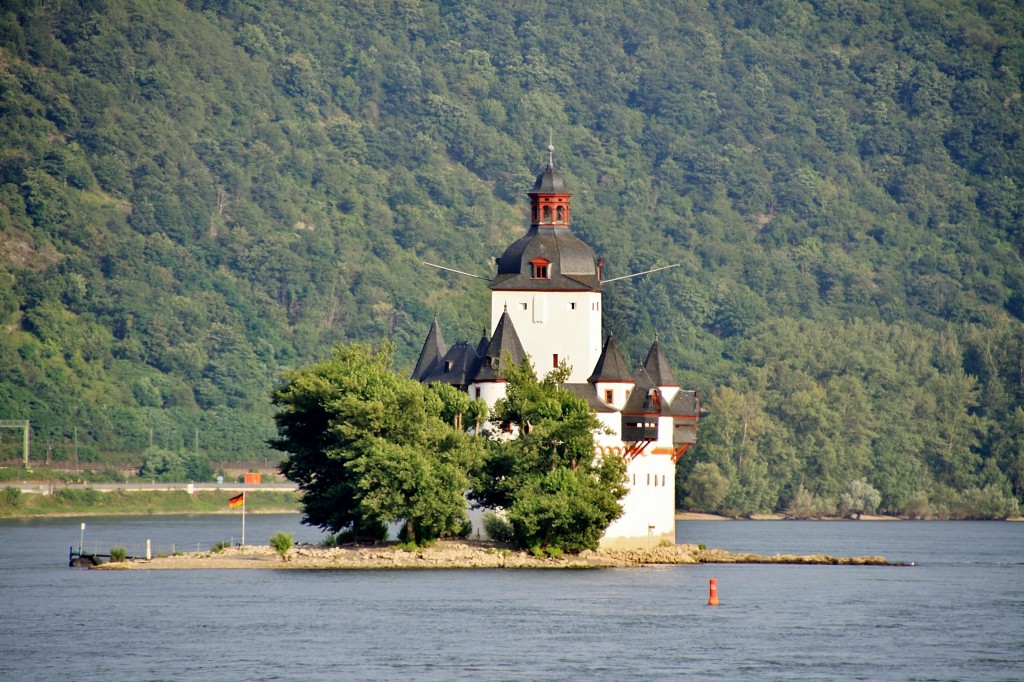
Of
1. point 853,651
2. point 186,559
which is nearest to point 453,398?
point 186,559

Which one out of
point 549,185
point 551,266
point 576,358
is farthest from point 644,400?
point 549,185

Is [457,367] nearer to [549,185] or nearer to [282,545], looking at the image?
[549,185]

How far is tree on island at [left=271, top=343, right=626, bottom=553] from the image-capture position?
287ft

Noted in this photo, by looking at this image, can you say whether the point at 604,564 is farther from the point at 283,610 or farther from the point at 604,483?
the point at 283,610

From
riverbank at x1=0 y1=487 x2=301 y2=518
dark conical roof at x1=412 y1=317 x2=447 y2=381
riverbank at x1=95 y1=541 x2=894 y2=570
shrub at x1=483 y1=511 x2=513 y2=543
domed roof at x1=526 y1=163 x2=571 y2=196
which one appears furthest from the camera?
riverbank at x1=0 y1=487 x2=301 y2=518

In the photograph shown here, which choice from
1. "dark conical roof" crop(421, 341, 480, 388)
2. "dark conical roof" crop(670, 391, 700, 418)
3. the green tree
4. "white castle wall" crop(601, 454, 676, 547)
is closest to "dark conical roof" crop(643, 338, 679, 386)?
"dark conical roof" crop(670, 391, 700, 418)

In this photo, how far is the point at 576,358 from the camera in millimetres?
96625

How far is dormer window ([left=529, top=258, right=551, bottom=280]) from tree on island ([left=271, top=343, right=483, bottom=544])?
25.4 feet

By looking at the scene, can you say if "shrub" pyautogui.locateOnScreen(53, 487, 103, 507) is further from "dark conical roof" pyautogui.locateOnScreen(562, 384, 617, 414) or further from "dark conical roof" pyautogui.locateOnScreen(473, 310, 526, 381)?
"dark conical roof" pyautogui.locateOnScreen(562, 384, 617, 414)

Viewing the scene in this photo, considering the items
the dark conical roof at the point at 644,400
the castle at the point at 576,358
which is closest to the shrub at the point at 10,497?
the castle at the point at 576,358

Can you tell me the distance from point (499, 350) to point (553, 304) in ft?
13.1

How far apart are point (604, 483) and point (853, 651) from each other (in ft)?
76.7

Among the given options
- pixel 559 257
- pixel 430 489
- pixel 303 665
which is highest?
pixel 559 257

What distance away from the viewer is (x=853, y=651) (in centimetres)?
6781
